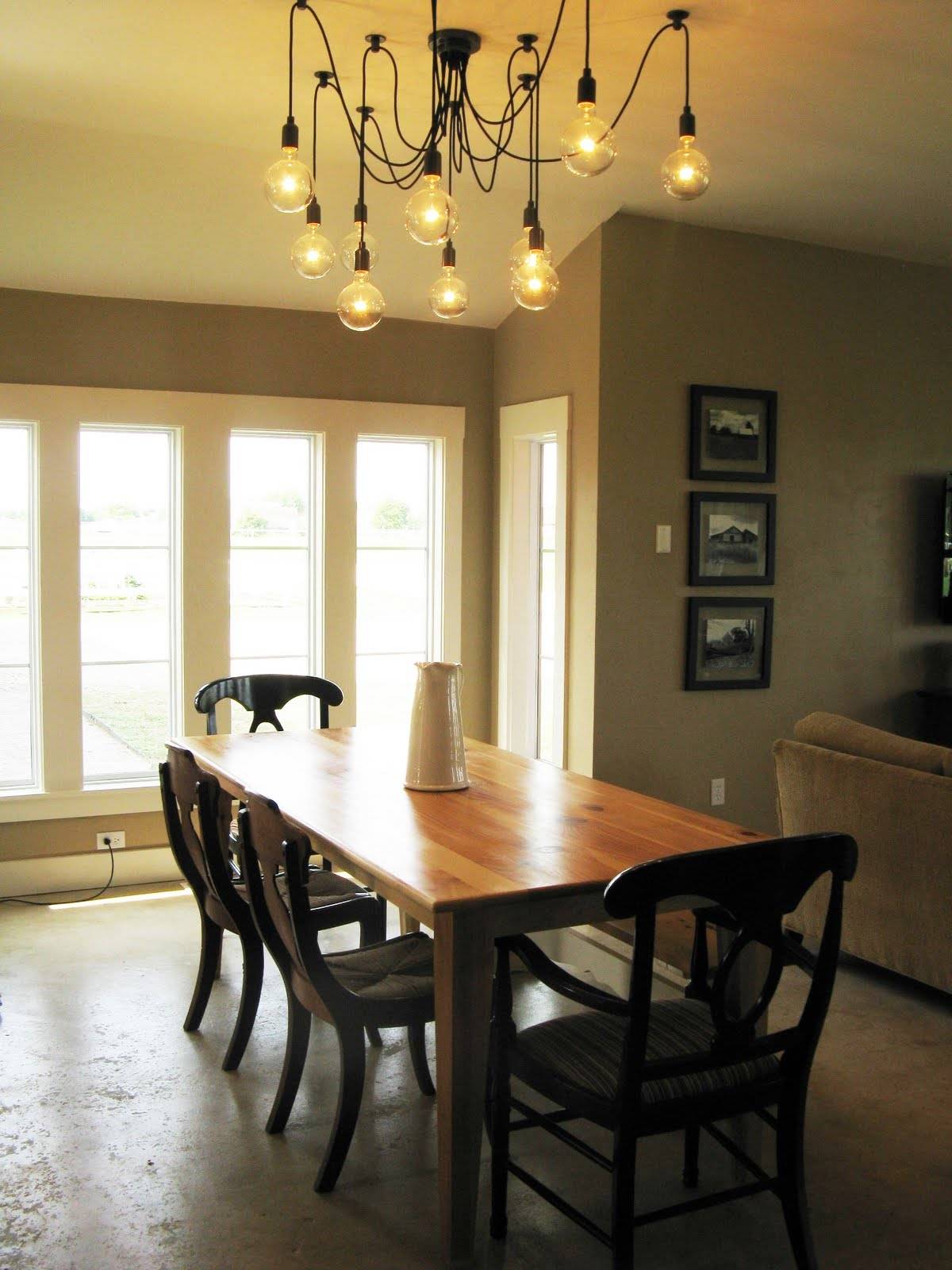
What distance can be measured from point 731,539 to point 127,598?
246cm

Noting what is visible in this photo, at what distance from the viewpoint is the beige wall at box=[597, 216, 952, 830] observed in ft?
15.6

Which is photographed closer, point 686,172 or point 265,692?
point 686,172

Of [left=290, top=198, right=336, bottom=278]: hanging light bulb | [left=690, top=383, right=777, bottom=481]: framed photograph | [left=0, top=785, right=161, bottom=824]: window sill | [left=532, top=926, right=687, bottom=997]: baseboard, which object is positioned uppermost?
[left=290, top=198, right=336, bottom=278]: hanging light bulb

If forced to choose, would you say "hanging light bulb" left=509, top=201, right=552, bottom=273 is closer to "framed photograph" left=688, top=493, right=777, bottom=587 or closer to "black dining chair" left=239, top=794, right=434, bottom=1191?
"black dining chair" left=239, top=794, right=434, bottom=1191

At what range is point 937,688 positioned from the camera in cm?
554

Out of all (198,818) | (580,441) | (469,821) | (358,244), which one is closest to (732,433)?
(580,441)

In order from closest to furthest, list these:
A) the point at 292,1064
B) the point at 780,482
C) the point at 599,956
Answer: the point at 292,1064 < the point at 599,956 < the point at 780,482

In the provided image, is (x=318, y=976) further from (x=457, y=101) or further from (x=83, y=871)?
(x=83, y=871)

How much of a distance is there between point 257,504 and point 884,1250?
3654 millimetres

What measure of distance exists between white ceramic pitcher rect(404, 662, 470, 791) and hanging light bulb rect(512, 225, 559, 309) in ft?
3.08

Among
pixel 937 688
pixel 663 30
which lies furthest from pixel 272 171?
pixel 937 688

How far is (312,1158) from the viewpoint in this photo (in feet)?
9.20

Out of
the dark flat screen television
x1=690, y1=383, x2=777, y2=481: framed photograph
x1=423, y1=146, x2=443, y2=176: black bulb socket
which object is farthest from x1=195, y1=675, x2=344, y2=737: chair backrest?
the dark flat screen television

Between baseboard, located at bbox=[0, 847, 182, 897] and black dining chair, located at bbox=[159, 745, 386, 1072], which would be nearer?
black dining chair, located at bbox=[159, 745, 386, 1072]
